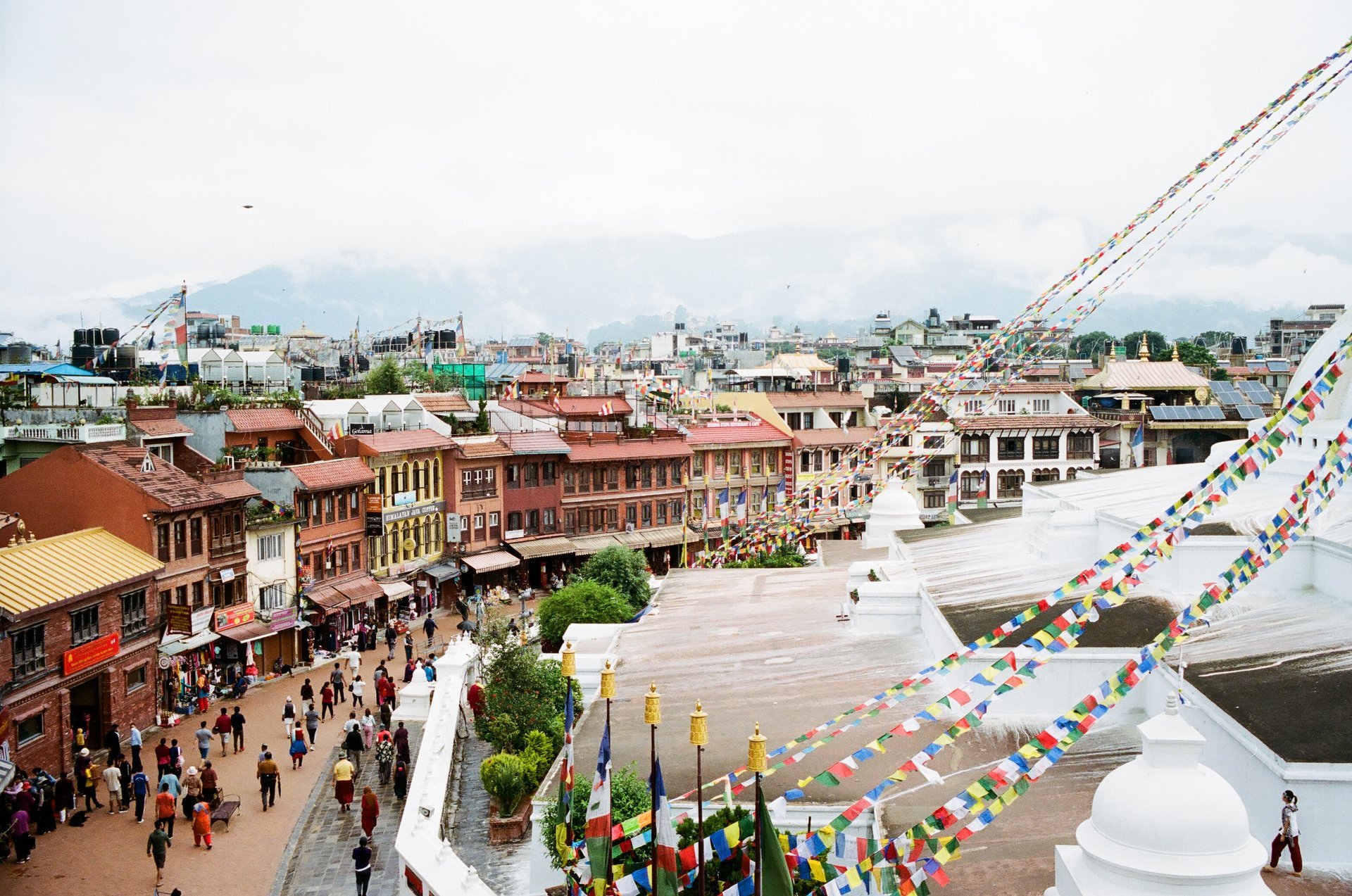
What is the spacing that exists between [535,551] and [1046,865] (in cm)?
3501

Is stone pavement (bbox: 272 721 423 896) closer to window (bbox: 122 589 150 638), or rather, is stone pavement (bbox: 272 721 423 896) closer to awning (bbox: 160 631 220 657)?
window (bbox: 122 589 150 638)

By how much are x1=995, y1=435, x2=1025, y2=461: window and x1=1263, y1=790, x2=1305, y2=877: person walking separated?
4451 centimetres

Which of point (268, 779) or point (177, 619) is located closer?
point (268, 779)

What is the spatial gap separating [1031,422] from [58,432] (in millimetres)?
39250

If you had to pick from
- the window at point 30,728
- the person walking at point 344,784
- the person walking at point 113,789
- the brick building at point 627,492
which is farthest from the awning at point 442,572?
the person walking at point 113,789

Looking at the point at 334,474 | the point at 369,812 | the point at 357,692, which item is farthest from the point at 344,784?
the point at 334,474

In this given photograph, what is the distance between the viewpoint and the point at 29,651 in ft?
77.9

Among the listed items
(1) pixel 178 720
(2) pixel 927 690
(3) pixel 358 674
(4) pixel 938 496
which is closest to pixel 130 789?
(1) pixel 178 720

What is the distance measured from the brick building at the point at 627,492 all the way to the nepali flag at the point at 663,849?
37261mm

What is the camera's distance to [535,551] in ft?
159

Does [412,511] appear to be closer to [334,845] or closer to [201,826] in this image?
[334,845]

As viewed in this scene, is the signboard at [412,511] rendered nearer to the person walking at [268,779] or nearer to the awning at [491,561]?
the awning at [491,561]

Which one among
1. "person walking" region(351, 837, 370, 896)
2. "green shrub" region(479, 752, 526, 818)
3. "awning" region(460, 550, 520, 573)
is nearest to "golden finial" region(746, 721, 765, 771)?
"green shrub" region(479, 752, 526, 818)

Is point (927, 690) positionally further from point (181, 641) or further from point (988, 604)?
point (181, 641)
